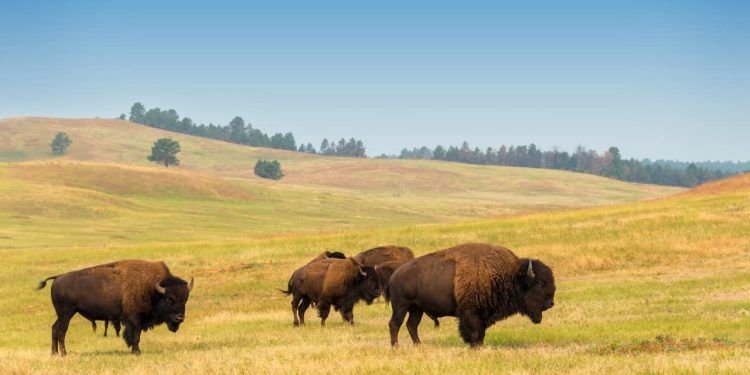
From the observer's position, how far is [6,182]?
4045 inches

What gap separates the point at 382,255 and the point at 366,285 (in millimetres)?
3944

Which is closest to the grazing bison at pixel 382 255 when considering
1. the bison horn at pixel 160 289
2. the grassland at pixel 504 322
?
the grassland at pixel 504 322

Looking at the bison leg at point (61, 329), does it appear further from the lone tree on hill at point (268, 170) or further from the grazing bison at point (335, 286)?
the lone tree on hill at point (268, 170)

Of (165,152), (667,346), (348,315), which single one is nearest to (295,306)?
(348,315)

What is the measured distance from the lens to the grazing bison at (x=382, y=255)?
88.4 feet

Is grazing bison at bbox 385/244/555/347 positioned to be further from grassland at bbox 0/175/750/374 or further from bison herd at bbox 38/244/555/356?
grassland at bbox 0/175/750/374

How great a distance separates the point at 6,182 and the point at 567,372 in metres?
104

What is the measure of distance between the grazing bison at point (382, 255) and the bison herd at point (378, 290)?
3014mm

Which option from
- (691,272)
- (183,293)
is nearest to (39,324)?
(183,293)

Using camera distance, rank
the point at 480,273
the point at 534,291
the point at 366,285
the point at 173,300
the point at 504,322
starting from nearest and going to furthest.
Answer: the point at 480,273
the point at 534,291
the point at 173,300
the point at 504,322
the point at 366,285

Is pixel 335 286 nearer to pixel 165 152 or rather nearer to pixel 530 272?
pixel 530 272

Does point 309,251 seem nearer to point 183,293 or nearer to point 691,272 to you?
point 691,272

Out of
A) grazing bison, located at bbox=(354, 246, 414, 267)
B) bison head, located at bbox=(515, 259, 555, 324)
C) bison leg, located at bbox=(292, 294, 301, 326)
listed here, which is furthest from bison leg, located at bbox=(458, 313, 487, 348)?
grazing bison, located at bbox=(354, 246, 414, 267)

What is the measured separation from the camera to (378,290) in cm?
2361
